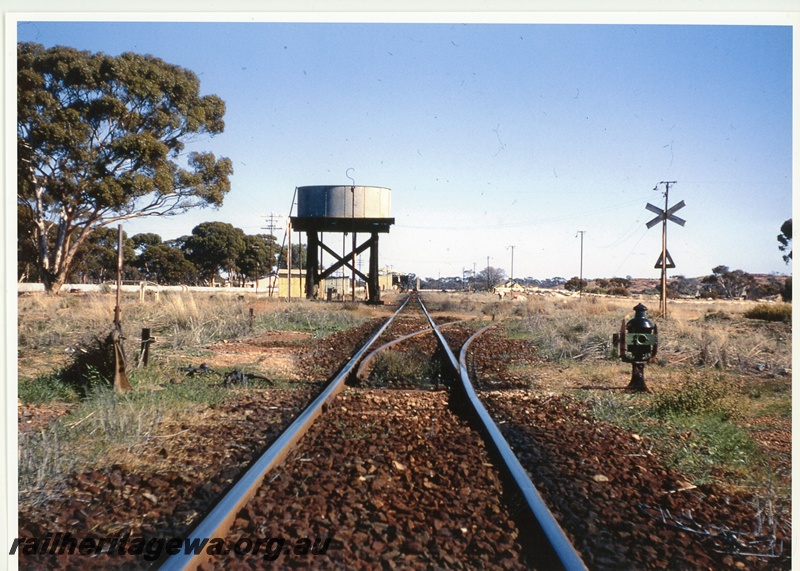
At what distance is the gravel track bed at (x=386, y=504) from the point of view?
292 centimetres

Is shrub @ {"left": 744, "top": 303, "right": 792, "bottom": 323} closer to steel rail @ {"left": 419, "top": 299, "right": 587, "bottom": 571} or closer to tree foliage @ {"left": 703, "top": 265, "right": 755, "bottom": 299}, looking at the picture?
steel rail @ {"left": 419, "top": 299, "right": 587, "bottom": 571}

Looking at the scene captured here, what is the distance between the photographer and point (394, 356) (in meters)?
9.06

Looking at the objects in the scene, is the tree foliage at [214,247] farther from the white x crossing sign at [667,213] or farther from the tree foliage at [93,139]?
the white x crossing sign at [667,213]

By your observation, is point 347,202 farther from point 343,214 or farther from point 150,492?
point 150,492

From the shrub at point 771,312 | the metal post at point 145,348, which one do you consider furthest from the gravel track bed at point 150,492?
the shrub at point 771,312

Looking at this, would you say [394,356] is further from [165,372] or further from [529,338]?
[529,338]

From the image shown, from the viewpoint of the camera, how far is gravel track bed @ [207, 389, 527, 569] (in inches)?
115

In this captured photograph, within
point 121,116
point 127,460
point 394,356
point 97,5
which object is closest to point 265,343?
point 394,356

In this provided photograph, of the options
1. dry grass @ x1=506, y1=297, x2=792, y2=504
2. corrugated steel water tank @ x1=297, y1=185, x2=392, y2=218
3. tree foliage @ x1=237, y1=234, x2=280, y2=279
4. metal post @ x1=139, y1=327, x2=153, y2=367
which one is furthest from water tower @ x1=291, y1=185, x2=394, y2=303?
tree foliage @ x1=237, y1=234, x2=280, y2=279

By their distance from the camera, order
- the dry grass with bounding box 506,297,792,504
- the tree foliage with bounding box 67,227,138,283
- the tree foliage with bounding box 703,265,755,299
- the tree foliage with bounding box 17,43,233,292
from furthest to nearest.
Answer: the tree foliage with bounding box 703,265,755,299 → the tree foliage with bounding box 67,227,138,283 → the tree foliage with bounding box 17,43,233,292 → the dry grass with bounding box 506,297,792,504

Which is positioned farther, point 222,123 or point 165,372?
point 222,123

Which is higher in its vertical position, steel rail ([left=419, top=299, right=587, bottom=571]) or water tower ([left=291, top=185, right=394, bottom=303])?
water tower ([left=291, top=185, right=394, bottom=303])

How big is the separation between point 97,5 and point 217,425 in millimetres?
3165

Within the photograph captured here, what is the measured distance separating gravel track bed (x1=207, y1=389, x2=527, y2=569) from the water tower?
2393 cm
